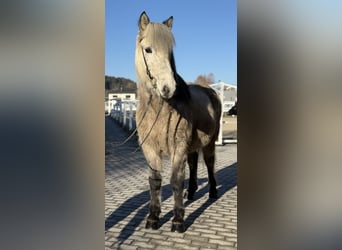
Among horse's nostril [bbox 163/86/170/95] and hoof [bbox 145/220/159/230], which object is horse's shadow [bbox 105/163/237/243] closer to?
hoof [bbox 145/220/159/230]

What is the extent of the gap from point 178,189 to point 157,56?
1439 millimetres

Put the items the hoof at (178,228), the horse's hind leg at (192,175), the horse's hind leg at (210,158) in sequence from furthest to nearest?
the horse's hind leg at (210,158) → the horse's hind leg at (192,175) → the hoof at (178,228)

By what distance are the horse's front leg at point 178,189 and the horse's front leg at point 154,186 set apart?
17cm

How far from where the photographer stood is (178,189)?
3.11 m

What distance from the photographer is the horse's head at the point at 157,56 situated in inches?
90.0

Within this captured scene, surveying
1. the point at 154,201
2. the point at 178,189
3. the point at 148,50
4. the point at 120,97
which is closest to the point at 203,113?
the point at 178,189

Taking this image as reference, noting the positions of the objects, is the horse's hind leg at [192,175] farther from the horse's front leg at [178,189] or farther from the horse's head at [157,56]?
the horse's head at [157,56]

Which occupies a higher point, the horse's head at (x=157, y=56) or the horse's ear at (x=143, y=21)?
the horse's ear at (x=143, y=21)

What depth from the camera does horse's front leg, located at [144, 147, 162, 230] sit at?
3068mm

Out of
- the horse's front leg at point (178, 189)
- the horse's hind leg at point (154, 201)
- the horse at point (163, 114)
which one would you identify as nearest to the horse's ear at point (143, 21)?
the horse at point (163, 114)

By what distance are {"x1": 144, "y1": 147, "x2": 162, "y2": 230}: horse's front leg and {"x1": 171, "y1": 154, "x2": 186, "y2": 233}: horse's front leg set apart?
17 cm
